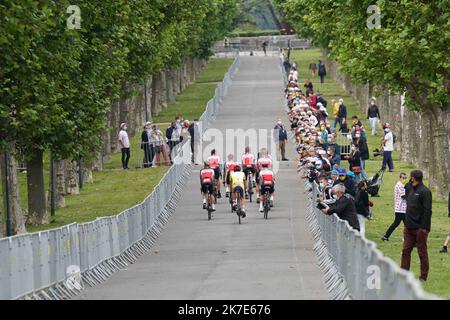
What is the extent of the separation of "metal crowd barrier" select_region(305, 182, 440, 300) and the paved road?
33 cm

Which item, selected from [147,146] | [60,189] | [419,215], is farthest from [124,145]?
[419,215]

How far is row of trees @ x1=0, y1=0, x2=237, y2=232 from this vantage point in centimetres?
2836

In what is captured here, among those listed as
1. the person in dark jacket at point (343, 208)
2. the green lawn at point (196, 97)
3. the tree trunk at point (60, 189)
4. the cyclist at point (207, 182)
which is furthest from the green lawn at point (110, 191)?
the person in dark jacket at point (343, 208)

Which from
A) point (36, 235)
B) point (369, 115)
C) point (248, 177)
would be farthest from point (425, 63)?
point (369, 115)

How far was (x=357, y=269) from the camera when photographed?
19172mm

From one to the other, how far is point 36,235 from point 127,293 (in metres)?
2.23

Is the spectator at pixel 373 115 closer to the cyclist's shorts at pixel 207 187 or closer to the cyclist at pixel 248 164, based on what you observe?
the cyclist at pixel 248 164

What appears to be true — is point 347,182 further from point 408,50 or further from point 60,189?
point 60,189

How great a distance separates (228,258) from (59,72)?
7.81m

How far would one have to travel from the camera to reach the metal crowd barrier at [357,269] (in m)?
14.1

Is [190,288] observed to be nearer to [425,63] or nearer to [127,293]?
[127,293]

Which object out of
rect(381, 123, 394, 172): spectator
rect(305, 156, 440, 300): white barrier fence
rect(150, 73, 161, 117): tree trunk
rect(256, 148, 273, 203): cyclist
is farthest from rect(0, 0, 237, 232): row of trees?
rect(150, 73, 161, 117): tree trunk

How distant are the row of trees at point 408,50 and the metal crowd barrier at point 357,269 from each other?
589cm

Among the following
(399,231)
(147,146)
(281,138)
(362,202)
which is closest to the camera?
(362,202)
